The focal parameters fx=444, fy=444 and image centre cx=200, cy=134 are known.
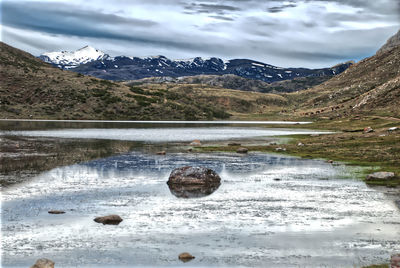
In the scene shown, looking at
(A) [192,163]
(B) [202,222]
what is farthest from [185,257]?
(A) [192,163]

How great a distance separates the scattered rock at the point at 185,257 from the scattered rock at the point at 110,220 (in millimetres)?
7655

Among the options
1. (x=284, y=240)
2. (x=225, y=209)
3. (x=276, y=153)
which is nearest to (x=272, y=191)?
(x=225, y=209)

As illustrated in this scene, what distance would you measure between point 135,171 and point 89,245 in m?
27.2

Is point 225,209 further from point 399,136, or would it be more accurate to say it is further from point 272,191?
point 399,136

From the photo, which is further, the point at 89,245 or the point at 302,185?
the point at 302,185

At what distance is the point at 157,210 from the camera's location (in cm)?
3147

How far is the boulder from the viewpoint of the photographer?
4203cm

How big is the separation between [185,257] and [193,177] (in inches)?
836

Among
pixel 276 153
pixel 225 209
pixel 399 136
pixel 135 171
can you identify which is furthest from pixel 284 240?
Answer: pixel 399 136

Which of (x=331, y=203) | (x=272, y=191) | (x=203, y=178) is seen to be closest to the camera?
(x=331, y=203)

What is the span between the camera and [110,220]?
27.8m

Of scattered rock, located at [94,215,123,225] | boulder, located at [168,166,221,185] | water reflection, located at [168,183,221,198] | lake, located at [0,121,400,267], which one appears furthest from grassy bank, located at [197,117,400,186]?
scattered rock, located at [94,215,123,225]

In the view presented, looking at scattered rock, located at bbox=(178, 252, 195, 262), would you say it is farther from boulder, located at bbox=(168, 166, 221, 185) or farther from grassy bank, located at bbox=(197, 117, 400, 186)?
grassy bank, located at bbox=(197, 117, 400, 186)

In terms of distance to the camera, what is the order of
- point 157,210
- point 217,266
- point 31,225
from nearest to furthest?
1. point 217,266
2. point 31,225
3. point 157,210
